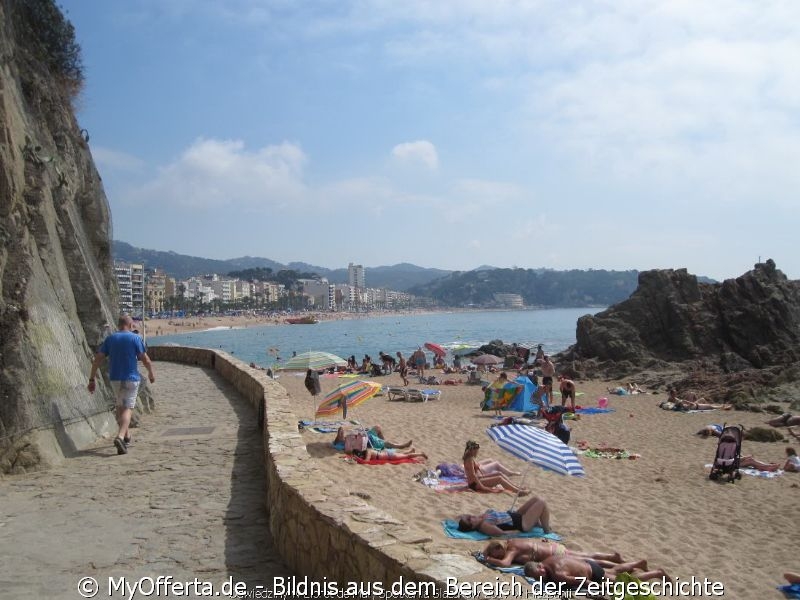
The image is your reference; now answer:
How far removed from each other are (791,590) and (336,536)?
5.03 metres

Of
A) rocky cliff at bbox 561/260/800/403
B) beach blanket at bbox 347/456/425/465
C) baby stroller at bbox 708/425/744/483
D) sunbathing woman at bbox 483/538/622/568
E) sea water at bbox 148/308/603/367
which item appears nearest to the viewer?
sunbathing woman at bbox 483/538/622/568

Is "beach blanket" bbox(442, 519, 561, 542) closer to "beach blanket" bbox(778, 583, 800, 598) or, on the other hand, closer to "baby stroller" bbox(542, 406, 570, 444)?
"beach blanket" bbox(778, 583, 800, 598)

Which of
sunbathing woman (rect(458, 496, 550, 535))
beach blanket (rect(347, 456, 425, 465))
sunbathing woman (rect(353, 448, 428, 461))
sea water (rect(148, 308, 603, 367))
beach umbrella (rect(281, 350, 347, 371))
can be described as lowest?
sea water (rect(148, 308, 603, 367))

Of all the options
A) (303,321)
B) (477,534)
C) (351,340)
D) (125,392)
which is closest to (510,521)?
(477,534)

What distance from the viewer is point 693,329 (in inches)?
1246

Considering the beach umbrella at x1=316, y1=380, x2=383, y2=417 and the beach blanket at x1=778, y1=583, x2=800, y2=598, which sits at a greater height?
the beach umbrella at x1=316, y1=380, x2=383, y2=417

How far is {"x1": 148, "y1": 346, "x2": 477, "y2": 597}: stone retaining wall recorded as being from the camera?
3129 millimetres

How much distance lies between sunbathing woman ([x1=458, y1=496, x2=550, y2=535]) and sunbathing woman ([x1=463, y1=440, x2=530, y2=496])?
5.24ft

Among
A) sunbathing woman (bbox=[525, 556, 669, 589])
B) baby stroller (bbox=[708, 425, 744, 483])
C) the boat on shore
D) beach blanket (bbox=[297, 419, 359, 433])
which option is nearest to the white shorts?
sunbathing woman (bbox=[525, 556, 669, 589])

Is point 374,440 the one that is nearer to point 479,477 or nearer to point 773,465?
point 479,477

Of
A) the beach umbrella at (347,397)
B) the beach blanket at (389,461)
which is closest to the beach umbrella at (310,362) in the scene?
the beach umbrella at (347,397)

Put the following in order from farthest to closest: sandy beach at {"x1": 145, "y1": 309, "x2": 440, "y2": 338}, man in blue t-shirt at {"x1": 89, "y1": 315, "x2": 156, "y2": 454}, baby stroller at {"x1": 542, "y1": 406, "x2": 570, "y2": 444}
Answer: sandy beach at {"x1": 145, "y1": 309, "x2": 440, "y2": 338} < baby stroller at {"x1": 542, "y1": 406, "x2": 570, "y2": 444} < man in blue t-shirt at {"x1": 89, "y1": 315, "x2": 156, "y2": 454}

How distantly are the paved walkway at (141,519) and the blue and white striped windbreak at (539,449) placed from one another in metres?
2.76

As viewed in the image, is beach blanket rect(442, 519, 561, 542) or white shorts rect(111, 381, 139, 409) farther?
white shorts rect(111, 381, 139, 409)
